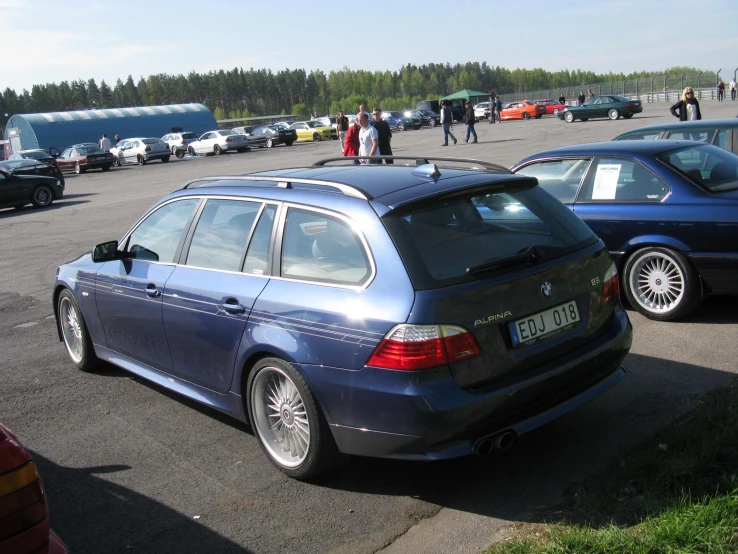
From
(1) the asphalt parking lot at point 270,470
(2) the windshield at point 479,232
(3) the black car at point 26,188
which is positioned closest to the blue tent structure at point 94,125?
(3) the black car at point 26,188

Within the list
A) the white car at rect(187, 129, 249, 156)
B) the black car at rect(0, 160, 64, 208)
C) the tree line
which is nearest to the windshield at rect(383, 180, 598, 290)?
the black car at rect(0, 160, 64, 208)

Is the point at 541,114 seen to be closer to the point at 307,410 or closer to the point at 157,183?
the point at 157,183

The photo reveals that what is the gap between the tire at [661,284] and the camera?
20.9ft

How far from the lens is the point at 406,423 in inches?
139

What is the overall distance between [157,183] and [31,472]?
26.4m

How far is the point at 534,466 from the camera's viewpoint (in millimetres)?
4133

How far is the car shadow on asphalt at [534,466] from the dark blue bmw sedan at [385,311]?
0.34m

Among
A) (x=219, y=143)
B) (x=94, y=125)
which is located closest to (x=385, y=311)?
(x=219, y=143)

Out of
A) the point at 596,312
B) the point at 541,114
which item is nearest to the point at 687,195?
the point at 596,312

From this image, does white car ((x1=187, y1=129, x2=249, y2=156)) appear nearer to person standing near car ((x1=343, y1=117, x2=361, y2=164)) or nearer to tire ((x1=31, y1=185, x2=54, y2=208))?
Answer: tire ((x1=31, y1=185, x2=54, y2=208))

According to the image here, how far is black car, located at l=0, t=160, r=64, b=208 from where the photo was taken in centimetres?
2169

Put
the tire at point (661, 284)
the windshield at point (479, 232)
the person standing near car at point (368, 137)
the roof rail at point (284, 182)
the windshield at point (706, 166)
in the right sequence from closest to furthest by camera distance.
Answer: the windshield at point (479, 232)
the roof rail at point (284, 182)
the tire at point (661, 284)
the windshield at point (706, 166)
the person standing near car at point (368, 137)

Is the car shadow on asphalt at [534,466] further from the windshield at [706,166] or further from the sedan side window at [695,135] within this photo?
the sedan side window at [695,135]

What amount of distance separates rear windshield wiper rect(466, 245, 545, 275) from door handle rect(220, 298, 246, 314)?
1.34 meters
